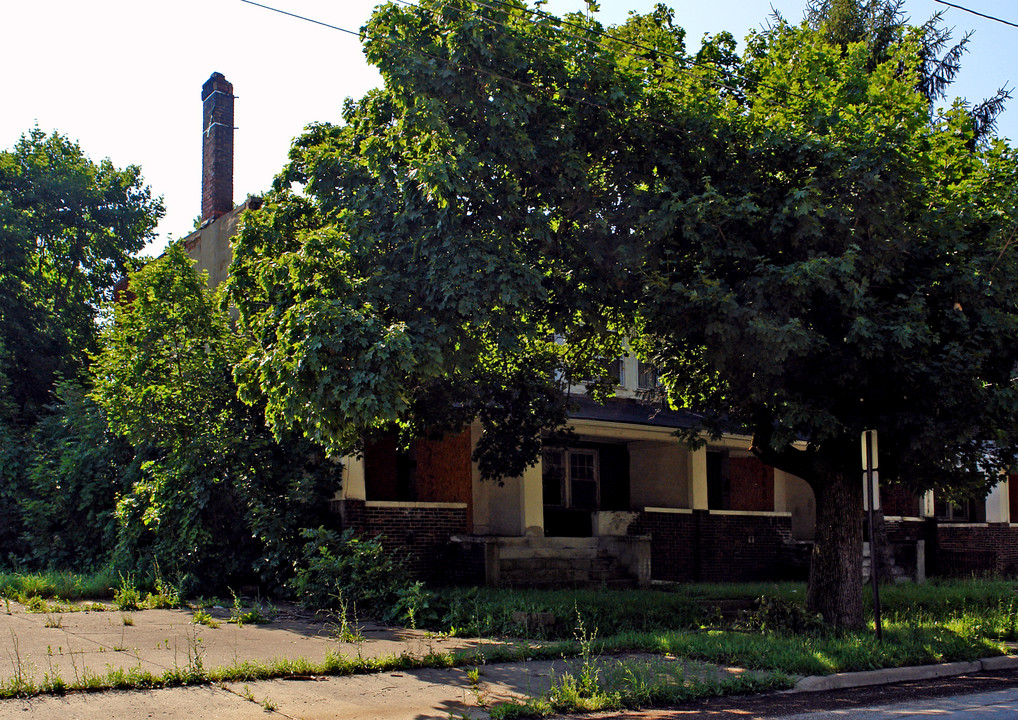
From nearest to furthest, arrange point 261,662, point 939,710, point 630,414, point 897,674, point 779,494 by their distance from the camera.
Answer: point 939,710
point 261,662
point 897,674
point 630,414
point 779,494

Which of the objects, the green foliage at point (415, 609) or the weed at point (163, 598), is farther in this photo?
the weed at point (163, 598)

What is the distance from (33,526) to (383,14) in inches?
508

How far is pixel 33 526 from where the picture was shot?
17.8 m

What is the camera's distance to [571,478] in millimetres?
21422

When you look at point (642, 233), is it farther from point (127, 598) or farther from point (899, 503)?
point (899, 503)

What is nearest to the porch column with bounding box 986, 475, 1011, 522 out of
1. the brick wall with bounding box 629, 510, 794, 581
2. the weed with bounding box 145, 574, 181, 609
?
the brick wall with bounding box 629, 510, 794, 581

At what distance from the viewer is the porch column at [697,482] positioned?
68.4 ft

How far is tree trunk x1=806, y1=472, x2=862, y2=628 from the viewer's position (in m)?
12.3

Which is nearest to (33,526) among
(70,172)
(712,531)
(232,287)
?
(232,287)

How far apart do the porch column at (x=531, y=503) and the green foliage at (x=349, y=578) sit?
4.72 metres

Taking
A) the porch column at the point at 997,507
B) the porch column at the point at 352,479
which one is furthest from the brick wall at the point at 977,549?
the porch column at the point at 352,479

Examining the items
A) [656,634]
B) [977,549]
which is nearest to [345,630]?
[656,634]

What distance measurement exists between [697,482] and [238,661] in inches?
543

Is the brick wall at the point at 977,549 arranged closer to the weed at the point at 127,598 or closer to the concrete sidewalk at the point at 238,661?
the concrete sidewalk at the point at 238,661
